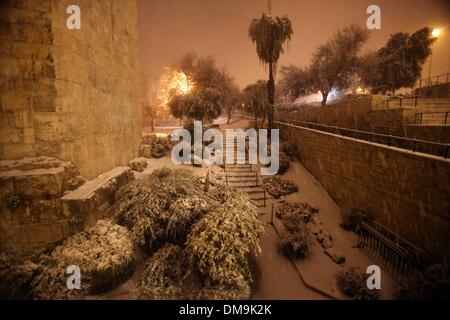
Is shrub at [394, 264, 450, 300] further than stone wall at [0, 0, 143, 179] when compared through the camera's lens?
No

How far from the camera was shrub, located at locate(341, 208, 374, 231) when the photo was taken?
832cm

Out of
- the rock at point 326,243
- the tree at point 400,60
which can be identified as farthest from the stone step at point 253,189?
the tree at point 400,60

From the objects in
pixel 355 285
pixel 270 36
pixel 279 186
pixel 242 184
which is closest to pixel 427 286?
pixel 355 285

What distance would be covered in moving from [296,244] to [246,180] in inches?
176

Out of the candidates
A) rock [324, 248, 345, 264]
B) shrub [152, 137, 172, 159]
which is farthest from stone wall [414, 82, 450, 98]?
shrub [152, 137, 172, 159]

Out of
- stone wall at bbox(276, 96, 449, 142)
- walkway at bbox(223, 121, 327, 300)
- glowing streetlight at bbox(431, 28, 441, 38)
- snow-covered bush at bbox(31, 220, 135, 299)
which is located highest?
glowing streetlight at bbox(431, 28, 441, 38)

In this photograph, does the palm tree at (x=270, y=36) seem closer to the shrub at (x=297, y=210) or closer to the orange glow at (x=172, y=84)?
the shrub at (x=297, y=210)

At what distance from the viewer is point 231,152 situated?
13.9m

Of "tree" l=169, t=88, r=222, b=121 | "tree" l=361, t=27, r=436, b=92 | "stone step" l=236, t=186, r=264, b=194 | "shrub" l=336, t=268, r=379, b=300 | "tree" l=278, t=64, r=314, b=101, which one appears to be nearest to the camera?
"shrub" l=336, t=268, r=379, b=300

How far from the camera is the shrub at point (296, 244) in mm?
7098

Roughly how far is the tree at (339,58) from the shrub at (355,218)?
19.4 meters

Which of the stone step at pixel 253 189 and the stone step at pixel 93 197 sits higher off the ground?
the stone step at pixel 93 197

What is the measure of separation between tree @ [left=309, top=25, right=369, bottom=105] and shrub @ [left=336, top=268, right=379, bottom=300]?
22.3 m

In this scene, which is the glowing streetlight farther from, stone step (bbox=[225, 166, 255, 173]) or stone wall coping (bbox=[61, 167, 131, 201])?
stone wall coping (bbox=[61, 167, 131, 201])
